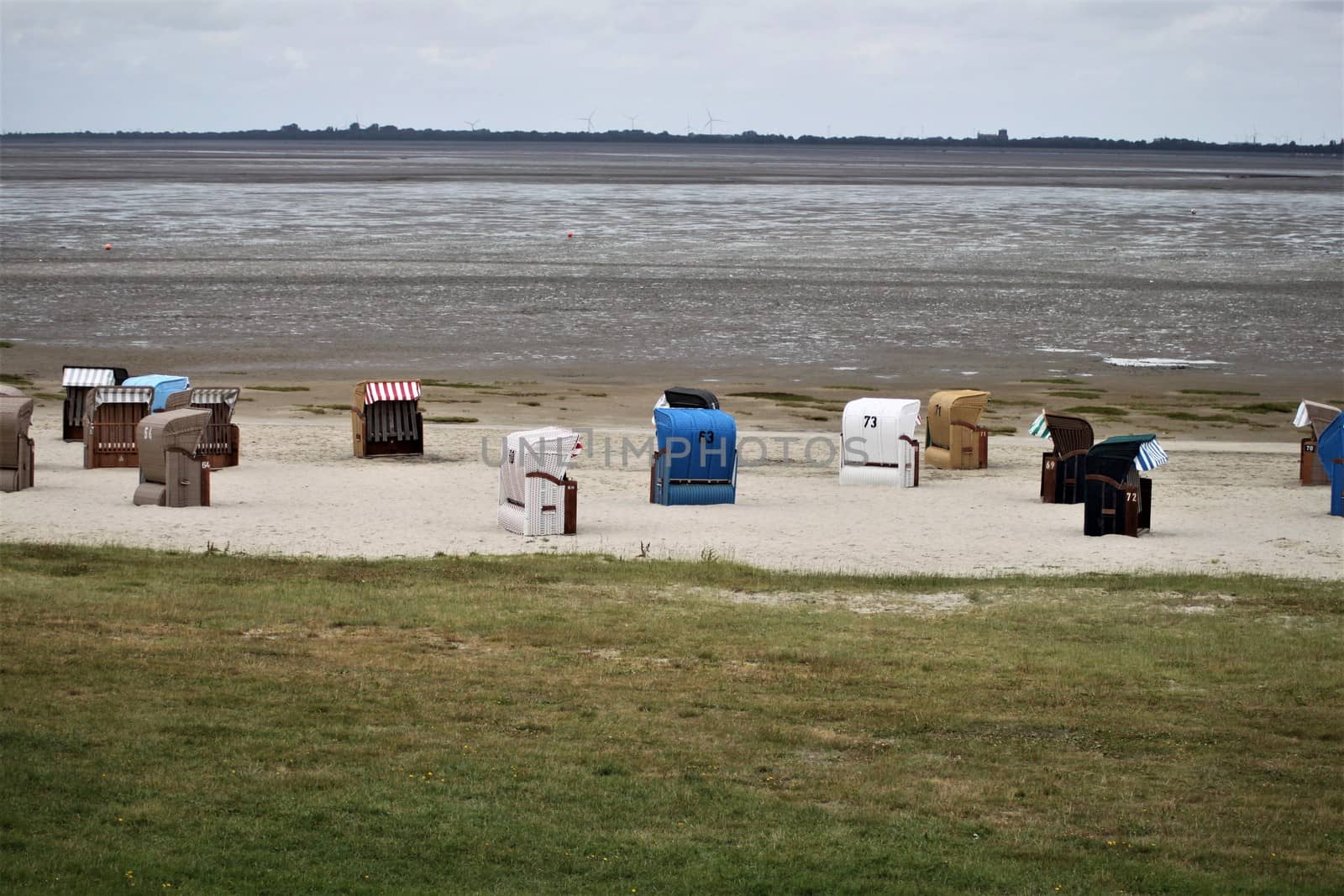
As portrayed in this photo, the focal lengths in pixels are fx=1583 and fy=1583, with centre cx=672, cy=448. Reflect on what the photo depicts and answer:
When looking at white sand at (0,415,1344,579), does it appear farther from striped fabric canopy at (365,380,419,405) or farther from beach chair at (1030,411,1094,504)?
striped fabric canopy at (365,380,419,405)

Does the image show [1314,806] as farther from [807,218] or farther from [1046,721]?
[807,218]

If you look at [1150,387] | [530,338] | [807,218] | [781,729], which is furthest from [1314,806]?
[807,218]

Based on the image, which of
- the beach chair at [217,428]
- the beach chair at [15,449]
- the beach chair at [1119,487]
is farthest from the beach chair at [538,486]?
the beach chair at [15,449]

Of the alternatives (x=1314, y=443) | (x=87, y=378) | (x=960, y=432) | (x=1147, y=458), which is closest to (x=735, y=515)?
(x=1147, y=458)

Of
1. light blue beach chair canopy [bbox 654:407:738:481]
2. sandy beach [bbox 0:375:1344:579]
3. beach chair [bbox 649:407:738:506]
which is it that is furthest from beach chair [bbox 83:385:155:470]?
light blue beach chair canopy [bbox 654:407:738:481]

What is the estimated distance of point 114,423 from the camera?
2475 centimetres

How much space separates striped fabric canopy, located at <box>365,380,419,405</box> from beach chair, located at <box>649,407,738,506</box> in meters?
5.34

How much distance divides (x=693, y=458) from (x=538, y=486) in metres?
3.09

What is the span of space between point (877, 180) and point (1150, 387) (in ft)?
476

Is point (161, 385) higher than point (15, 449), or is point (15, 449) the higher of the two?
point (161, 385)

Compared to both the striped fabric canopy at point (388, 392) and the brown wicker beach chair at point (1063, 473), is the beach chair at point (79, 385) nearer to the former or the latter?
the striped fabric canopy at point (388, 392)

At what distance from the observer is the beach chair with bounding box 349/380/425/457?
26250 millimetres

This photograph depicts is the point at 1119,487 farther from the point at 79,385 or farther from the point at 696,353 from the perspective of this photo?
the point at 696,353

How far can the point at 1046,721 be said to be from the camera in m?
11.6
